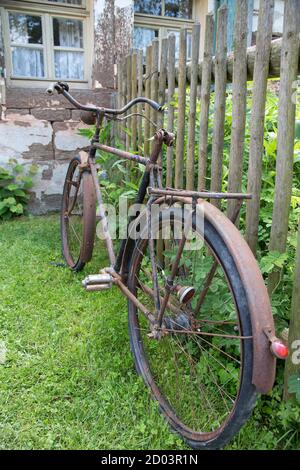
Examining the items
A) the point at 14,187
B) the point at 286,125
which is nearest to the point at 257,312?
the point at 286,125

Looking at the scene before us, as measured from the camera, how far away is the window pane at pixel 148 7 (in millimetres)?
4578

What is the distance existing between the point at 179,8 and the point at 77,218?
3397mm

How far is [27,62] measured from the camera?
4.19 meters

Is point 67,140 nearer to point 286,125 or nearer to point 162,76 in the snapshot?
point 162,76

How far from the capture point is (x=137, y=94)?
10.0 ft

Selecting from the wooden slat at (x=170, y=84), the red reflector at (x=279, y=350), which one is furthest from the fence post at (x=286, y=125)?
the wooden slat at (x=170, y=84)

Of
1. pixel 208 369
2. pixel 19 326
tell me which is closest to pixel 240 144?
pixel 208 369

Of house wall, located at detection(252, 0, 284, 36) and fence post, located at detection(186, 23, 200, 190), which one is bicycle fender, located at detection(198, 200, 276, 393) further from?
house wall, located at detection(252, 0, 284, 36)

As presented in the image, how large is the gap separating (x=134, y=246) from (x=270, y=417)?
2.96 ft

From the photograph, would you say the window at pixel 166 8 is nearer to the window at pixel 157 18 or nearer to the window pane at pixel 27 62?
the window at pixel 157 18

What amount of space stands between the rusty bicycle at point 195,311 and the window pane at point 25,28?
240 cm

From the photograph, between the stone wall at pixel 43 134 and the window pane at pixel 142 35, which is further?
the window pane at pixel 142 35

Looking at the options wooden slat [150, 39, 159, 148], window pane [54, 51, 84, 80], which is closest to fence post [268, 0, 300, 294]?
wooden slat [150, 39, 159, 148]

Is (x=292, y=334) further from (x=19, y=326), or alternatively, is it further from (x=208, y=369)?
(x=19, y=326)
